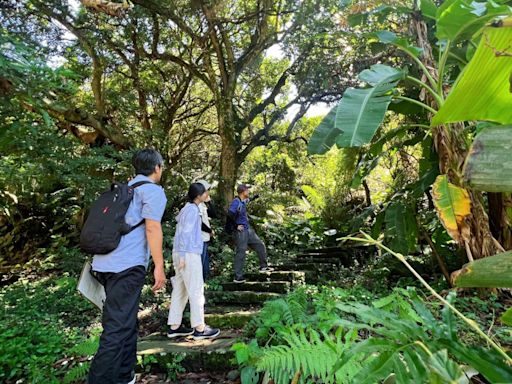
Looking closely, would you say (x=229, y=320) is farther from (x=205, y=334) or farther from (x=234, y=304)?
(x=234, y=304)

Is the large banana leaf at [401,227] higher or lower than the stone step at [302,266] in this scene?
higher

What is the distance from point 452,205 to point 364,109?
1.15m

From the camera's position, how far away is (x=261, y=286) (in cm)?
573

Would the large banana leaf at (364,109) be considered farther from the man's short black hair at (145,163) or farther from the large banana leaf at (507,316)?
the large banana leaf at (507,316)

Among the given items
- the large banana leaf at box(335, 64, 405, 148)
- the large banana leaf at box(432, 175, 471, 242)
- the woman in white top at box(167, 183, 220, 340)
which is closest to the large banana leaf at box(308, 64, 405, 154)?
the large banana leaf at box(335, 64, 405, 148)

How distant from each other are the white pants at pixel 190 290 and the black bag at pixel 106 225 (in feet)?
3.56

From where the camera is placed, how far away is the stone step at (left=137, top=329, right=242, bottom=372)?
307 cm

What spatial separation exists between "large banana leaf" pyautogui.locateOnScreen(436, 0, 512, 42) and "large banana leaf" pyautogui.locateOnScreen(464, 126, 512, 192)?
279cm

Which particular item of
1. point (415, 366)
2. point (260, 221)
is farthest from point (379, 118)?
point (260, 221)

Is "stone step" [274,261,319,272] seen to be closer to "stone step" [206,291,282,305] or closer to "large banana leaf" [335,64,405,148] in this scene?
A: "stone step" [206,291,282,305]

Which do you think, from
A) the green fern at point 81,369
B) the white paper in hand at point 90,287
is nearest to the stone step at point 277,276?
the green fern at point 81,369

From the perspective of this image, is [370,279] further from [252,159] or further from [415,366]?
[252,159]

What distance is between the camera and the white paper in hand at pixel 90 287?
Result: 275 cm

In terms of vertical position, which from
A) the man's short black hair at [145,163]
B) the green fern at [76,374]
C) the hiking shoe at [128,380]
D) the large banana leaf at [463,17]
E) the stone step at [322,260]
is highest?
the large banana leaf at [463,17]
